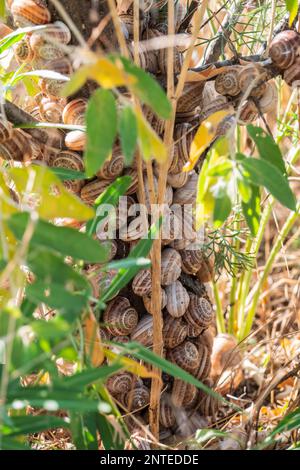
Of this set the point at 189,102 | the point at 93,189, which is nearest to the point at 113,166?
the point at 93,189

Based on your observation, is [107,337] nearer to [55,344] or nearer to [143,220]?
[143,220]

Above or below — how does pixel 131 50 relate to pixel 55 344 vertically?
above

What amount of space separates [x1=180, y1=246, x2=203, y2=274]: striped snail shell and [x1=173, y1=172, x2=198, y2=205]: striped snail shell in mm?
82

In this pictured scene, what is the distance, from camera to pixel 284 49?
1044 millimetres

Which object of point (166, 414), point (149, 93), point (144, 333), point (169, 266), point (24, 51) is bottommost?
point (166, 414)

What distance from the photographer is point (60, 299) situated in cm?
68

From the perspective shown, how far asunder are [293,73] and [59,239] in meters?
0.54

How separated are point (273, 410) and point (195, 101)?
0.69 m

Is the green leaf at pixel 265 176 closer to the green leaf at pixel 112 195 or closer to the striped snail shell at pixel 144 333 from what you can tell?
the green leaf at pixel 112 195

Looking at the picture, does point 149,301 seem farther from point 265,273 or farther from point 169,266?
point 265,273

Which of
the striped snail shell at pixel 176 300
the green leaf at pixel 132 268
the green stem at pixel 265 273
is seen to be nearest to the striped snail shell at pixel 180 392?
the striped snail shell at pixel 176 300

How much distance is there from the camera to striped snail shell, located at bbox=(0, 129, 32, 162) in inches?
41.3

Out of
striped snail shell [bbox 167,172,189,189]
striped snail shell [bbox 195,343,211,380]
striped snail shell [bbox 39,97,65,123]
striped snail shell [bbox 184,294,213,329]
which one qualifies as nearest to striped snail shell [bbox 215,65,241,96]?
striped snail shell [bbox 167,172,189,189]
